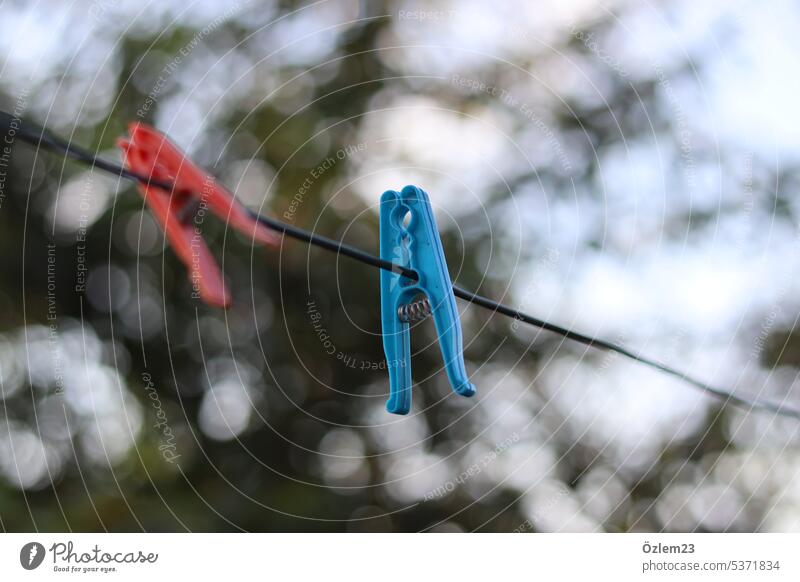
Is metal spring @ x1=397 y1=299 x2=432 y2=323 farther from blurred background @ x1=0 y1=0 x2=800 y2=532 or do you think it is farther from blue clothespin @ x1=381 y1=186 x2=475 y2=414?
blurred background @ x1=0 y1=0 x2=800 y2=532

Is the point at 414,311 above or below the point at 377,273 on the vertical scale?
below

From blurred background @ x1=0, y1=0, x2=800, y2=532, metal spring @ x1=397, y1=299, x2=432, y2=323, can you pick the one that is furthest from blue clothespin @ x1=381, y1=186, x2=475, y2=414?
blurred background @ x1=0, y1=0, x2=800, y2=532

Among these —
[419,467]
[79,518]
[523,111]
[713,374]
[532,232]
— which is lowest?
[79,518]

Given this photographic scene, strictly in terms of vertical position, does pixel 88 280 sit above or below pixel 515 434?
above

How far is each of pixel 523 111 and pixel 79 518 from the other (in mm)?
1456

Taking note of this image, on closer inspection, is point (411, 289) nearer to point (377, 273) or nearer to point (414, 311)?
point (414, 311)

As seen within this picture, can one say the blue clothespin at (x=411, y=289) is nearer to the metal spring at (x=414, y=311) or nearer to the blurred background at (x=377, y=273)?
the metal spring at (x=414, y=311)

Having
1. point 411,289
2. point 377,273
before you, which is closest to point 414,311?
point 411,289

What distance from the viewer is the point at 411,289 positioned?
89 centimetres

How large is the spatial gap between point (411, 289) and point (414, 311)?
2 centimetres

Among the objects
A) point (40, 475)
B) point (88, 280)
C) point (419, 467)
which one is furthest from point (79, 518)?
point (419, 467)

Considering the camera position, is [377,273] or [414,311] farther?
[377,273]

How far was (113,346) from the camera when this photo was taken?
2100 millimetres

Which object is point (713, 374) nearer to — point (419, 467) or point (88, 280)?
point (419, 467)
